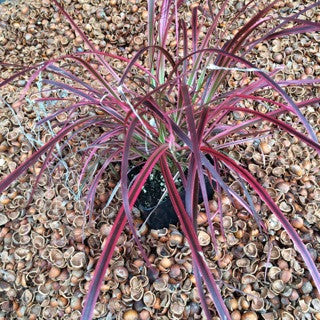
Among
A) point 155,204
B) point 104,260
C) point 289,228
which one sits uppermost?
point 155,204

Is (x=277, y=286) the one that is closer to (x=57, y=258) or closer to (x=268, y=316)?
(x=268, y=316)

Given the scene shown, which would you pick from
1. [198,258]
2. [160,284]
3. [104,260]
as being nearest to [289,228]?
[198,258]

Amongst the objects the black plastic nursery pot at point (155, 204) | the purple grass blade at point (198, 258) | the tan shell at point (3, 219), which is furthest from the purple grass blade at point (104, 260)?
the tan shell at point (3, 219)

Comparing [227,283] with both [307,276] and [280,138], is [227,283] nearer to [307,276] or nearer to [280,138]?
[307,276]

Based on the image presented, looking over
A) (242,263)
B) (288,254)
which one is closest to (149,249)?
(242,263)

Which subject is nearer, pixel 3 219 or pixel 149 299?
pixel 149 299

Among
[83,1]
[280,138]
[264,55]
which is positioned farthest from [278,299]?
[83,1]

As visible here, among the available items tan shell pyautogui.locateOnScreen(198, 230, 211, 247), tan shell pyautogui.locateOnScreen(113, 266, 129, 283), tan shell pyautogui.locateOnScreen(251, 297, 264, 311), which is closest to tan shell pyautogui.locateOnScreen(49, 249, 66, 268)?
tan shell pyautogui.locateOnScreen(113, 266, 129, 283)

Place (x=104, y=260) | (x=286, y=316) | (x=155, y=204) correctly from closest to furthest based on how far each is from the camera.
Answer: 1. (x=104, y=260)
2. (x=286, y=316)
3. (x=155, y=204)

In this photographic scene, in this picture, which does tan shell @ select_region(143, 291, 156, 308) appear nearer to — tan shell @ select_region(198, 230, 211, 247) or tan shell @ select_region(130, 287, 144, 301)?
tan shell @ select_region(130, 287, 144, 301)

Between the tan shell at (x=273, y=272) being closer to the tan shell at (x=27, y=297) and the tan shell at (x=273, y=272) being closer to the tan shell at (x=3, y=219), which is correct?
the tan shell at (x=27, y=297)

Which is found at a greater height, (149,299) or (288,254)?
(288,254)

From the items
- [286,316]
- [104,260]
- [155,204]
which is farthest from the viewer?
[155,204]

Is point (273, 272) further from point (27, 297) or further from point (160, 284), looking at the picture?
point (27, 297)
